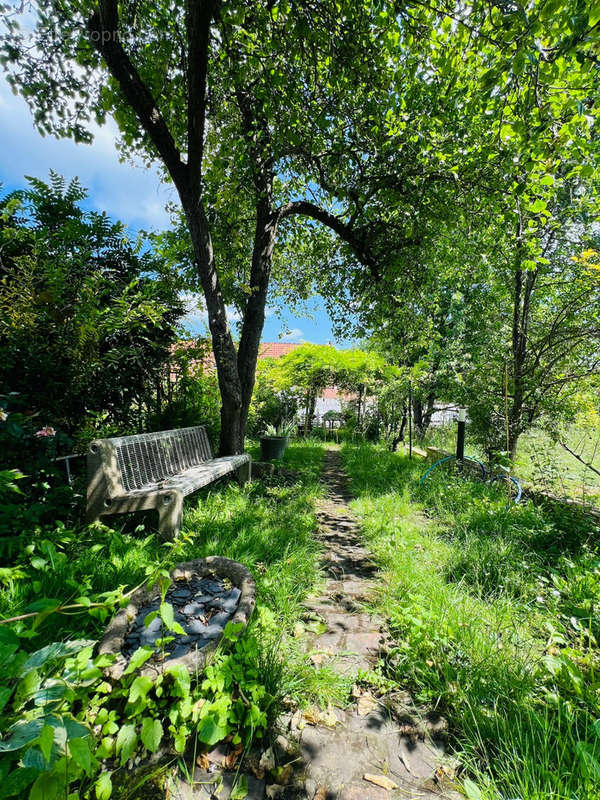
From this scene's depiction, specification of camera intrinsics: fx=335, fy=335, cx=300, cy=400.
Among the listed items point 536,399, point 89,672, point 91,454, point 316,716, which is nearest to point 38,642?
point 89,672

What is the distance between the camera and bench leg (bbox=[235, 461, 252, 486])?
17.6 ft

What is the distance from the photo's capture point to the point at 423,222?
4816 mm

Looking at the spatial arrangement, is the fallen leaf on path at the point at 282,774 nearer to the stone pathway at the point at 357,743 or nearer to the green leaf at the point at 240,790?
the stone pathway at the point at 357,743

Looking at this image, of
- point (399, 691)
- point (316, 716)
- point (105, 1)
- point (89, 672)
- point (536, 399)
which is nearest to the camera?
point (89, 672)

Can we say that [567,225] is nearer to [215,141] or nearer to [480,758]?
[215,141]

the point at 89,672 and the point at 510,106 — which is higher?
the point at 510,106

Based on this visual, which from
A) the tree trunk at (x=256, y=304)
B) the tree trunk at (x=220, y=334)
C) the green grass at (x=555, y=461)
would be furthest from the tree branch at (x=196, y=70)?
the green grass at (x=555, y=461)

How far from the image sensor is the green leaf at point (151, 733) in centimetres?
113

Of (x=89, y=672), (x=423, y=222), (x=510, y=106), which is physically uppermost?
(x=510, y=106)

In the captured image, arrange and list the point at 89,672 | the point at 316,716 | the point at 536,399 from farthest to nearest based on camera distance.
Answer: the point at 536,399
the point at 316,716
the point at 89,672

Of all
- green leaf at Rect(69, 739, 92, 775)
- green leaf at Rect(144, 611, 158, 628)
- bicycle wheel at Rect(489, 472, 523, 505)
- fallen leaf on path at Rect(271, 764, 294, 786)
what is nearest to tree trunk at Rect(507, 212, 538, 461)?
bicycle wheel at Rect(489, 472, 523, 505)

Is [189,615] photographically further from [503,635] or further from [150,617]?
[503,635]

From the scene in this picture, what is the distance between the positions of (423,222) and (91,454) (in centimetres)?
509

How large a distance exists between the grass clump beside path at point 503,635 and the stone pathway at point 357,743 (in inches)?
5.0
